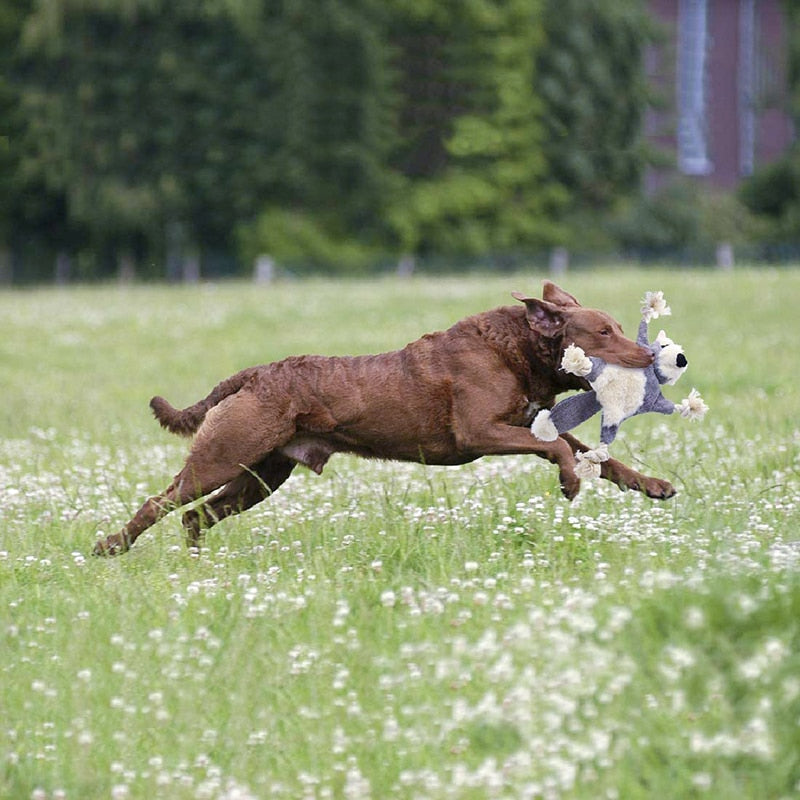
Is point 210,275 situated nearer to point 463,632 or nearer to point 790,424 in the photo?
point 790,424

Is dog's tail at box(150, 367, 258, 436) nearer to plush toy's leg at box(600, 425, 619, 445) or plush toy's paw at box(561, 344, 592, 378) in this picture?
plush toy's paw at box(561, 344, 592, 378)

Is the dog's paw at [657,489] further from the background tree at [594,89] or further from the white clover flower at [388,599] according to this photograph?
the background tree at [594,89]

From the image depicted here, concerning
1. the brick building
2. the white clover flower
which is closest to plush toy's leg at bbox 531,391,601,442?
the white clover flower

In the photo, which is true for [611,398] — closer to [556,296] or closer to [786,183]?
[556,296]

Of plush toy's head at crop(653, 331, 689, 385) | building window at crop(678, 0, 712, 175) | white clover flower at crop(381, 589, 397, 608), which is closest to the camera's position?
white clover flower at crop(381, 589, 397, 608)

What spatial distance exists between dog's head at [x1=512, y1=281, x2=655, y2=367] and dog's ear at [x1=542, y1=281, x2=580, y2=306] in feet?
0.62

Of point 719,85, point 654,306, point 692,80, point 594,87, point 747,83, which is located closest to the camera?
point 654,306

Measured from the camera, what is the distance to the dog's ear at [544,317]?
18.9 ft

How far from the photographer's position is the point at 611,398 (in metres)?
5.70

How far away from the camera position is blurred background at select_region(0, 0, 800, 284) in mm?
43438

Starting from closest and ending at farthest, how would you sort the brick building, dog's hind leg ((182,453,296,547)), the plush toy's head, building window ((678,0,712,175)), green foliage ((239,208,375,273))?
the plush toy's head → dog's hind leg ((182,453,296,547)) → green foliage ((239,208,375,273)) → the brick building → building window ((678,0,712,175))

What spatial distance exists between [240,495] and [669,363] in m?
2.02

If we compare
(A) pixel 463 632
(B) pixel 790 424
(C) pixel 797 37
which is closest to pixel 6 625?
(A) pixel 463 632

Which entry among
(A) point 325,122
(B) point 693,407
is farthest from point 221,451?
(A) point 325,122
